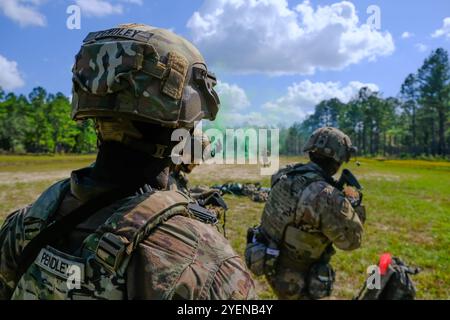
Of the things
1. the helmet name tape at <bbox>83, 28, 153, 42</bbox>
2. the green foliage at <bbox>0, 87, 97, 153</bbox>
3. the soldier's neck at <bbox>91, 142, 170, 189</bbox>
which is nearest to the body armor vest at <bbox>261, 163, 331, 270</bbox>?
the soldier's neck at <bbox>91, 142, 170, 189</bbox>

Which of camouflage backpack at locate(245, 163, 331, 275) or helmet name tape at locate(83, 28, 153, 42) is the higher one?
helmet name tape at locate(83, 28, 153, 42)

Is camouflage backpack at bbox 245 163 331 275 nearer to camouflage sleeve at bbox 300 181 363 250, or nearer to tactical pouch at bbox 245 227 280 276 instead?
tactical pouch at bbox 245 227 280 276

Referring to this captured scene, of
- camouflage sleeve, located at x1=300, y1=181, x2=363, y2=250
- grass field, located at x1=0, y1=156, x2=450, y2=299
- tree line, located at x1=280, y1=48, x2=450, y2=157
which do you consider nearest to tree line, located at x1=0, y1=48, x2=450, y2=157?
tree line, located at x1=280, y1=48, x2=450, y2=157

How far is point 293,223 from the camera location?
401 cm

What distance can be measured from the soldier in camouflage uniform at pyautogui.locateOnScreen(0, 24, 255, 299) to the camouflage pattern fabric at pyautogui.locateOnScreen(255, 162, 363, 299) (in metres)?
2.19

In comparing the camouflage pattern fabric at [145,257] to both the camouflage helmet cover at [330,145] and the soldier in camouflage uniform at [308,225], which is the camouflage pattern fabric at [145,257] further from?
the camouflage helmet cover at [330,145]

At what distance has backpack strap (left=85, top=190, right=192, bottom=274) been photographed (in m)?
1.33

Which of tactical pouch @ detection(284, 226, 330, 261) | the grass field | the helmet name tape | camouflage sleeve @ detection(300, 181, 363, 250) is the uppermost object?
the helmet name tape

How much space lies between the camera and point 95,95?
1674 mm

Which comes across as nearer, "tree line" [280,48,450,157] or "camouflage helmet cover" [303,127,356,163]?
"camouflage helmet cover" [303,127,356,163]

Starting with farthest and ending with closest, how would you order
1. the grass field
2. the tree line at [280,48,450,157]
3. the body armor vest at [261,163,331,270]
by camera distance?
the tree line at [280,48,450,157], the grass field, the body armor vest at [261,163,331,270]

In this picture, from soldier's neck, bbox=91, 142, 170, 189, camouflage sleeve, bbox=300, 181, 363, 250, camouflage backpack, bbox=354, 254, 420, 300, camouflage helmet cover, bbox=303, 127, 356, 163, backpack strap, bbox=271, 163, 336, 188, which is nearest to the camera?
soldier's neck, bbox=91, 142, 170, 189

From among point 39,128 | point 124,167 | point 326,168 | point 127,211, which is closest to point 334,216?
point 326,168
